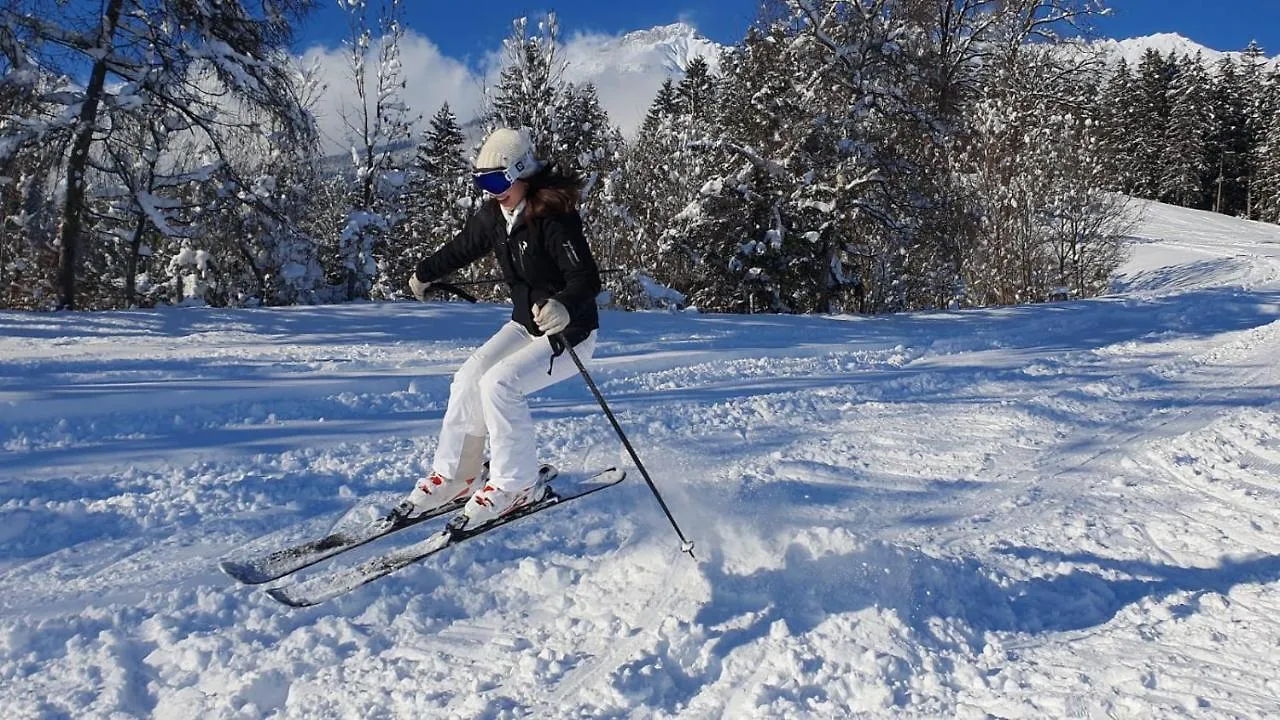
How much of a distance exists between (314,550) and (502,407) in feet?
3.96

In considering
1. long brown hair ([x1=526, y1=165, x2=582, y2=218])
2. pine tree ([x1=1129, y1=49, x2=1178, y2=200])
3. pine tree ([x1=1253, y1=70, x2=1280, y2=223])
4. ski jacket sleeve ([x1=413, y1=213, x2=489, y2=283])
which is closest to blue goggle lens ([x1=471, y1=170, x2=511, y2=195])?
long brown hair ([x1=526, y1=165, x2=582, y2=218])

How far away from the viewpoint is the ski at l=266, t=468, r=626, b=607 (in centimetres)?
364

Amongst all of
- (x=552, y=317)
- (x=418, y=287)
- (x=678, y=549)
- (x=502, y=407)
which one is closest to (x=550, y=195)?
(x=552, y=317)

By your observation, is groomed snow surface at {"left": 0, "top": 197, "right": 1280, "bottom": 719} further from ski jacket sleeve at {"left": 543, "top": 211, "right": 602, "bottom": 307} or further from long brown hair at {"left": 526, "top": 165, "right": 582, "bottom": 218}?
long brown hair at {"left": 526, "top": 165, "right": 582, "bottom": 218}

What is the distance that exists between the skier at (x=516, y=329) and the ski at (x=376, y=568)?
0.07 meters

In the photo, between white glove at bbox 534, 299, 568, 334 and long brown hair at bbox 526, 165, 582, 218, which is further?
long brown hair at bbox 526, 165, 582, 218

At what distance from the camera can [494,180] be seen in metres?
4.00

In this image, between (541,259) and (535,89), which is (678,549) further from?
(535,89)

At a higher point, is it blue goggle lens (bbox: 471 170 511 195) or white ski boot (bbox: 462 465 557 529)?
blue goggle lens (bbox: 471 170 511 195)

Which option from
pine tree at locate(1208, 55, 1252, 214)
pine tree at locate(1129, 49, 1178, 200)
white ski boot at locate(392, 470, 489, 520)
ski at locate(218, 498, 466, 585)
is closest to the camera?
ski at locate(218, 498, 466, 585)

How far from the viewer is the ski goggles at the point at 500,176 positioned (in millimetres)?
3988

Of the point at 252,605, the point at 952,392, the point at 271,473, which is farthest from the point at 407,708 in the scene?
the point at 952,392

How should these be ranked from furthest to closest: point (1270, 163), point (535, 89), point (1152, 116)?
point (1152, 116) → point (1270, 163) → point (535, 89)

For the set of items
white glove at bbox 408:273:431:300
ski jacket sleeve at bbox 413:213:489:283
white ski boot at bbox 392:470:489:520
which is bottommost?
white ski boot at bbox 392:470:489:520
